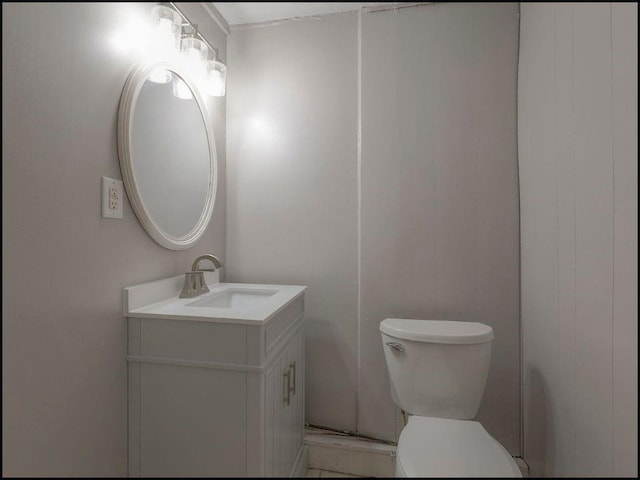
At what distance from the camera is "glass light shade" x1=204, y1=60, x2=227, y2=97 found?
129 cm

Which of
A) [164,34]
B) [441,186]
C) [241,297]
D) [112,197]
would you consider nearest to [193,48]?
[164,34]

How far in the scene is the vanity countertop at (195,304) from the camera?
35.3 inches

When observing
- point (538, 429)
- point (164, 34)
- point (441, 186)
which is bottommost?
point (538, 429)

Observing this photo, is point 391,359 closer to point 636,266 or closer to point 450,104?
point 636,266

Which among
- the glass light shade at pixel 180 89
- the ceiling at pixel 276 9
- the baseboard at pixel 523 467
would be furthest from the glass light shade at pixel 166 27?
the baseboard at pixel 523 467

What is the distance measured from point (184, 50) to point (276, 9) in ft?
1.80

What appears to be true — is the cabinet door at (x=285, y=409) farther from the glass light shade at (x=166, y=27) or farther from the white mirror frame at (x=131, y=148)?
the glass light shade at (x=166, y=27)

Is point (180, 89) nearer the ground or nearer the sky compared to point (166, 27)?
nearer the ground

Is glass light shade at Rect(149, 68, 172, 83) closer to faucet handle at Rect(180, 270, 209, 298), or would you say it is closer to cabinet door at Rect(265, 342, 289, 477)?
faucet handle at Rect(180, 270, 209, 298)

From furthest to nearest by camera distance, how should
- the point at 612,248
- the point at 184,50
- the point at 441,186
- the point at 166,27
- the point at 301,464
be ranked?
1. the point at 441,186
2. the point at 301,464
3. the point at 184,50
4. the point at 166,27
5. the point at 612,248

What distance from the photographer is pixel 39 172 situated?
71 centimetres

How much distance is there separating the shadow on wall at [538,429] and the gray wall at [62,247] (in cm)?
135

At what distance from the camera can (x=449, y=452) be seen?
92cm

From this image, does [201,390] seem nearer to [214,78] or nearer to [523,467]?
[214,78]
